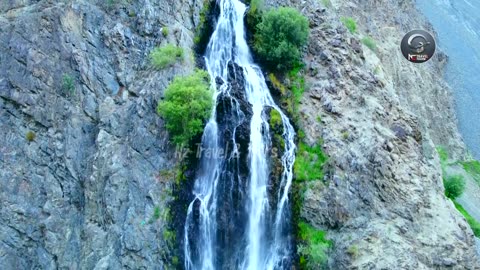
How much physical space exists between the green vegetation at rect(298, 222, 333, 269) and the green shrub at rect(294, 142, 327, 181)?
2352mm

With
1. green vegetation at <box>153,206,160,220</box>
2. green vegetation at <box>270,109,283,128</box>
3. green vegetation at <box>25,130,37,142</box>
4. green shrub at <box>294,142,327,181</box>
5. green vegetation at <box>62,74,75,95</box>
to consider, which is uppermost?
green vegetation at <box>270,109,283,128</box>

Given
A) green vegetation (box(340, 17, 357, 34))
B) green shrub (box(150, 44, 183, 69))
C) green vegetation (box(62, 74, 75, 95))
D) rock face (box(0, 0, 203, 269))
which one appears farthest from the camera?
green vegetation (box(340, 17, 357, 34))

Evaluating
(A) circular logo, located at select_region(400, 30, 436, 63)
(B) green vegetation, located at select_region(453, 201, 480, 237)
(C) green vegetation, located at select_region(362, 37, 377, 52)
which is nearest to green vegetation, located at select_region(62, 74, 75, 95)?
(C) green vegetation, located at select_region(362, 37, 377, 52)

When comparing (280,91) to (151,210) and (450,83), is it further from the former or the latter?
(450,83)

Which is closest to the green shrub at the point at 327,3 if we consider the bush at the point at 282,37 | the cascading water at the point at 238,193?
the bush at the point at 282,37

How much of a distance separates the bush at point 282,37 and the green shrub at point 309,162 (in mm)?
5105

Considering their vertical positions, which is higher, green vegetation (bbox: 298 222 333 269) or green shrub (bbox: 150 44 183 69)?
green shrub (bbox: 150 44 183 69)

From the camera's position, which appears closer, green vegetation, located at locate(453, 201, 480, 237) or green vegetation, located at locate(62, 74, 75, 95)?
green vegetation, located at locate(62, 74, 75, 95)

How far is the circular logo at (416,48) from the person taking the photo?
36000mm

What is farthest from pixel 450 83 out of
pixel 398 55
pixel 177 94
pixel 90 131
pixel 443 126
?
pixel 90 131

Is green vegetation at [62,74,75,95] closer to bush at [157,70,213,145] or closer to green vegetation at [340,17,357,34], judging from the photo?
bush at [157,70,213,145]

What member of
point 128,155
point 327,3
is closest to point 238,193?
point 128,155

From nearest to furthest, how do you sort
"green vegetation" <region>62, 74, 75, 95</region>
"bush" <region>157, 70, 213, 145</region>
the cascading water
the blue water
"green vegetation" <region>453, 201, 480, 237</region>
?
the cascading water
"bush" <region>157, 70, 213, 145</region>
"green vegetation" <region>62, 74, 75, 95</region>
"green vegetation" <region>453, 201, 480, 237</region>
the blue water

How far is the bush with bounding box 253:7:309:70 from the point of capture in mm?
27375
